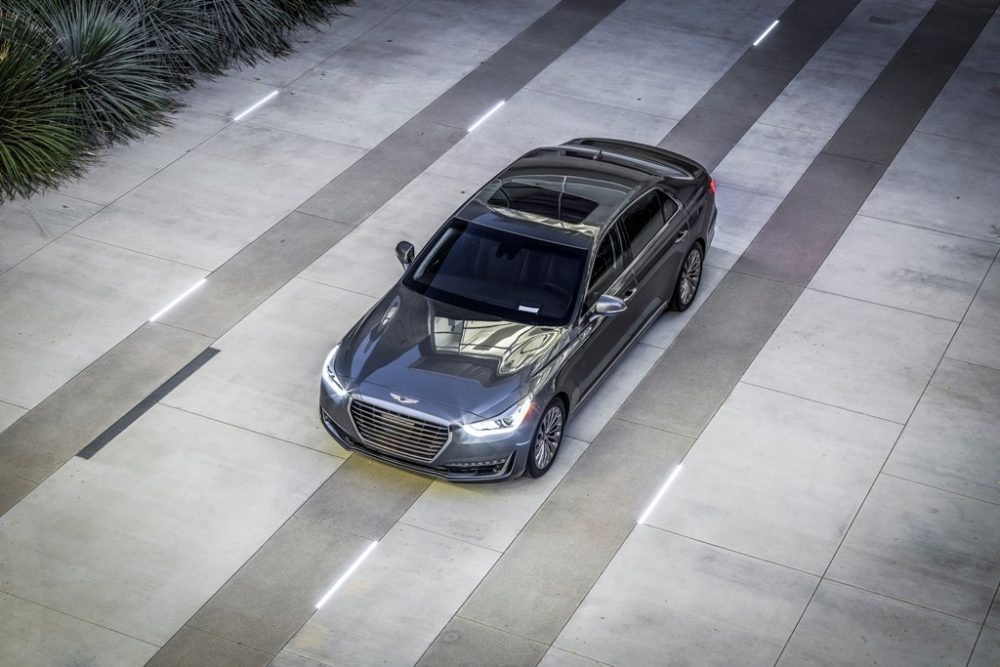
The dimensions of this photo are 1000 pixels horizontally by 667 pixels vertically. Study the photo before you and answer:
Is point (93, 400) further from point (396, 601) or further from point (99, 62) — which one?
point (99, 62)

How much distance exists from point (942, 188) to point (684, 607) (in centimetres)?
740

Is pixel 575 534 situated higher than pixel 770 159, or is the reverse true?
pixel 575 534

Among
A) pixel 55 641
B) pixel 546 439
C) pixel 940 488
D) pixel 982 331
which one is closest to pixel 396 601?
pixel 546 439

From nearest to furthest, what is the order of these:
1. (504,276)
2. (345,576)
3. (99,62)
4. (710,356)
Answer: (345,576), (504,276), (710,356), (99,62)

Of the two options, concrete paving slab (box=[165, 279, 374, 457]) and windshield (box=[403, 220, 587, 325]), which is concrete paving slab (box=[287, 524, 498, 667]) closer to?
concrete paving slab (box=[165, 279, 374, 457])

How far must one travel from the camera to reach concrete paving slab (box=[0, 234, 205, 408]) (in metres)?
11.1

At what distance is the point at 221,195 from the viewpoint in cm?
1388

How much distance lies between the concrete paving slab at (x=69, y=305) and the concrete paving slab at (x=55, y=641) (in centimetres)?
256

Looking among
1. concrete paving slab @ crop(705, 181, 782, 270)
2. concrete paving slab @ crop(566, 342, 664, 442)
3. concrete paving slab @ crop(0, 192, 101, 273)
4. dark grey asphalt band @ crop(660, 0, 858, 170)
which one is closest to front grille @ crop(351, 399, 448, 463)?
concrete paving slab @ crop(566, 342, 664, 442)

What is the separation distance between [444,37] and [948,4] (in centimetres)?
765

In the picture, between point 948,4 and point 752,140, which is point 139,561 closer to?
point 752,140

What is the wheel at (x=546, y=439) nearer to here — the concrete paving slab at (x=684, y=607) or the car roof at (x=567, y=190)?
the concrete paving slab at (x=684, y=607)

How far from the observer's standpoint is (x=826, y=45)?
17531 millimetres

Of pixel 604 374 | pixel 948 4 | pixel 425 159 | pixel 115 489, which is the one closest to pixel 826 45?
pixel 948 4
